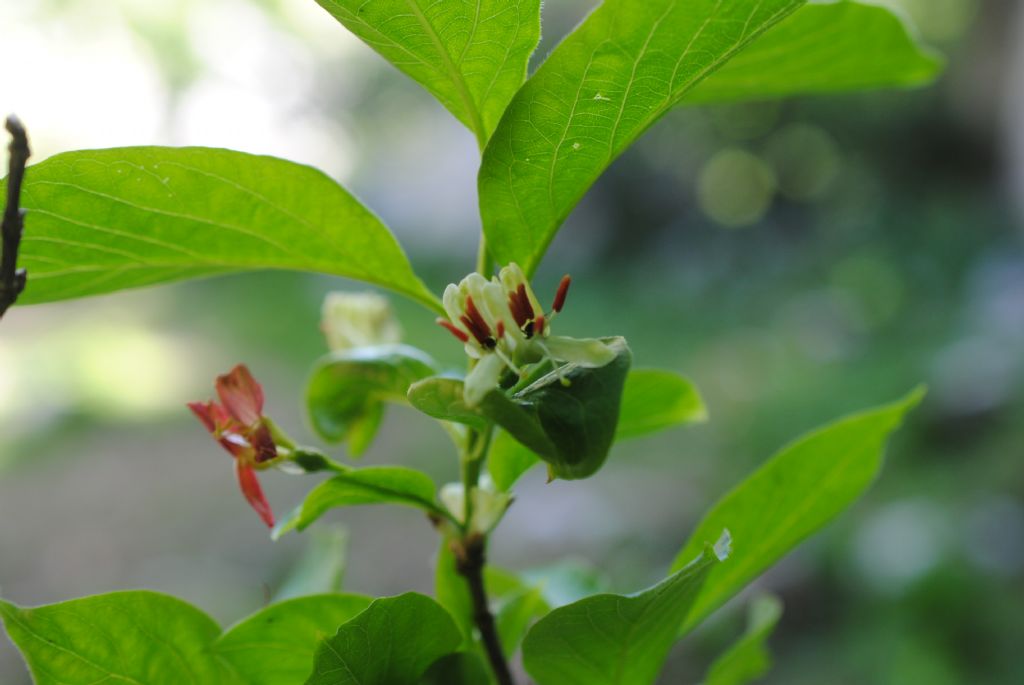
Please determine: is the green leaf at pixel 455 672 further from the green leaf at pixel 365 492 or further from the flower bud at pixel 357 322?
the flower bud at pixel 357 322

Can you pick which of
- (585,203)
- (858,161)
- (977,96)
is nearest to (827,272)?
(858,161)

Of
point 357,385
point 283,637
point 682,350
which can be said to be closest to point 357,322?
point 357,385

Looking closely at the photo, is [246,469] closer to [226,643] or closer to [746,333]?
[226,643]

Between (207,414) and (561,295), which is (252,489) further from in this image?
(561,295)

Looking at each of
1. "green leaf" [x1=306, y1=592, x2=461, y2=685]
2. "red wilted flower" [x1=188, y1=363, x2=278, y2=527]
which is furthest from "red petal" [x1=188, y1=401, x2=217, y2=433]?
"green leaf" [x1=306, y1=592, x2=461, y2=685]

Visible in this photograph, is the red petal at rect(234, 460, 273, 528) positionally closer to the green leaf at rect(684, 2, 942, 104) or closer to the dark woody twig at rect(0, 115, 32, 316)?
the dark woody twig at rect(0, 115, 32, 316)

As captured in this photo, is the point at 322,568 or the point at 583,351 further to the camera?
the point at 322,568
